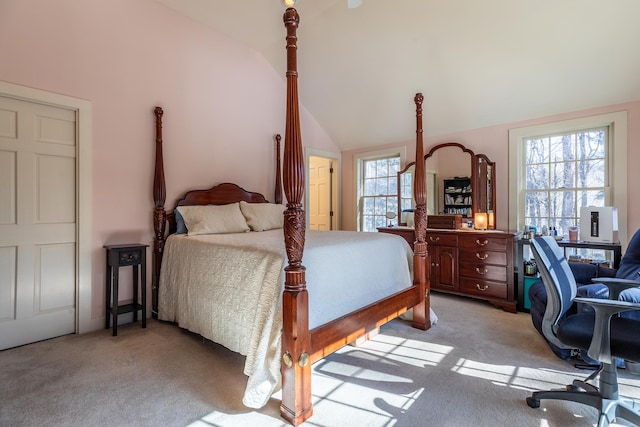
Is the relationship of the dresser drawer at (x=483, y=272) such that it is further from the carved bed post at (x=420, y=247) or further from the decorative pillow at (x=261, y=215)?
the decorative pillow at (x=261, y=215)

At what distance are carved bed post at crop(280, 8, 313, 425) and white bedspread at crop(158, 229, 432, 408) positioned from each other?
0.40ft

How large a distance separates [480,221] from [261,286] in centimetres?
318

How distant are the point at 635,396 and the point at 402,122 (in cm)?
375

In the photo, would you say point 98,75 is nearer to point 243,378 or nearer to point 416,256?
point 243,378

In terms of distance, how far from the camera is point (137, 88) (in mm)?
3266

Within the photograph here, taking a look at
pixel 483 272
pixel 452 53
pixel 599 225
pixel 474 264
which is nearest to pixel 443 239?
pixel 474 264

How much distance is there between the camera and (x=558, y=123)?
3615mm

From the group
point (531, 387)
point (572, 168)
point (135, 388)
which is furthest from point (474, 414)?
point (572, 168)

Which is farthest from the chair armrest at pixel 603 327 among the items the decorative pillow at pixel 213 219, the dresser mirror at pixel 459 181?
the decorative pillow at pixel 213 219

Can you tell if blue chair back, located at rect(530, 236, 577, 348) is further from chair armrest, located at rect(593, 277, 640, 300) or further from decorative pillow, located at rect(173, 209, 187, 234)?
decorative pillow, located at rect(173, 209, 187, 234)

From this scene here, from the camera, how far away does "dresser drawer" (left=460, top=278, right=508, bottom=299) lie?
3577 mm

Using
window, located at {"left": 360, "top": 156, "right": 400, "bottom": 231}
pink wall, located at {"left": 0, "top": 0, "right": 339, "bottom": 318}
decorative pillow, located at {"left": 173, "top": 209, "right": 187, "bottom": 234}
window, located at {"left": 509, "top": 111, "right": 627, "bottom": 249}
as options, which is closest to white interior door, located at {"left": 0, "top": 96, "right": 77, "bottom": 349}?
pink wall, located at {"left": 0, "top": 0, "right": 339, "bottom": 318}

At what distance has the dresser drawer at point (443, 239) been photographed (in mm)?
3941

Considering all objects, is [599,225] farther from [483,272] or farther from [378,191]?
[378,191]
